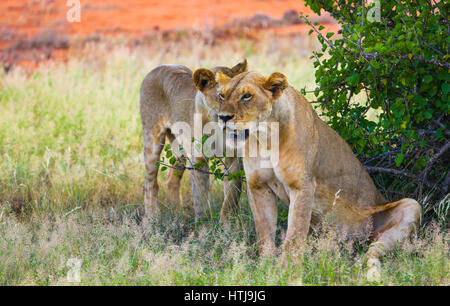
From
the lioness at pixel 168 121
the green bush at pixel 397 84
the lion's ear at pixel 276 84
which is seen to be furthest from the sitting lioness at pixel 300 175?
the lioness at pixel 168 121

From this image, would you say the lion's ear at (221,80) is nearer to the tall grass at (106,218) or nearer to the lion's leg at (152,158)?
the tall grass at (106,218)

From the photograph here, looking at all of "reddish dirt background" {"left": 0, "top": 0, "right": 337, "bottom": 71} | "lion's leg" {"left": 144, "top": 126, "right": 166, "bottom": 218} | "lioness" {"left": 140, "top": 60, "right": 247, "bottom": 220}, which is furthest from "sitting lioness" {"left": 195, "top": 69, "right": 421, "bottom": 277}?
"reddish dirt background" {"left": 0, "top": 0, "right": 337, "bottom": 71}

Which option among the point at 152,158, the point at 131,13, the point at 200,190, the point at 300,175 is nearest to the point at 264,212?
the point at 300,175

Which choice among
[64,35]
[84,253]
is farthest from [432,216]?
[64,35]

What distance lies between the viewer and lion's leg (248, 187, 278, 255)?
4.30m

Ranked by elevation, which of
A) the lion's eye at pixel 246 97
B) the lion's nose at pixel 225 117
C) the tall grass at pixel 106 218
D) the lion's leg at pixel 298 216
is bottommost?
the tall grass at pixel 106 218

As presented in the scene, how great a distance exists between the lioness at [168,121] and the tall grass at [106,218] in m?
0.16

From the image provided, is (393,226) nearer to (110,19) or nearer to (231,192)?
(231,192)

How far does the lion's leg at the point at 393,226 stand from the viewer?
13.8 ft

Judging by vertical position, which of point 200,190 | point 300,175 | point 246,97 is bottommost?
point 200,190

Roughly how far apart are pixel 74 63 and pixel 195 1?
12.1m

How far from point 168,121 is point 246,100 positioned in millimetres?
2092

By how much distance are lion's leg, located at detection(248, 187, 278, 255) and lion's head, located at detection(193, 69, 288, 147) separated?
1.68 ft

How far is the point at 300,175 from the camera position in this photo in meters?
4.05
